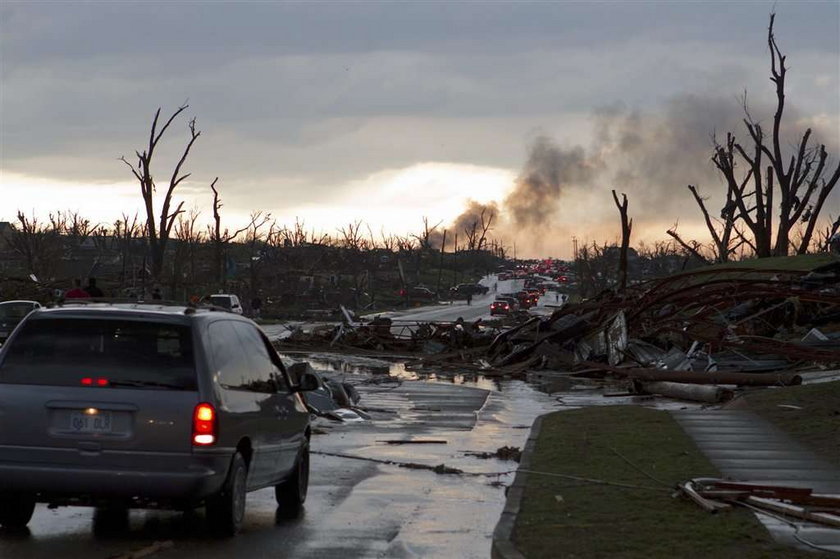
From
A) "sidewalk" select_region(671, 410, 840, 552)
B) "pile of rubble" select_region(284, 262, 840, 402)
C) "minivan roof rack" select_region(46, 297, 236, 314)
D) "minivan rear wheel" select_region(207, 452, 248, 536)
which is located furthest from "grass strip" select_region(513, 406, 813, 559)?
"pile of rubble" select_region(284, 262, 840, 402)

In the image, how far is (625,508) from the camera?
10695mm

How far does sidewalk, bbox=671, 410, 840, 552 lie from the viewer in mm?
9273

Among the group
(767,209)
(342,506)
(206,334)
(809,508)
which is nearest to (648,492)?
(809,508)

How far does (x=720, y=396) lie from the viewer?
23.6m

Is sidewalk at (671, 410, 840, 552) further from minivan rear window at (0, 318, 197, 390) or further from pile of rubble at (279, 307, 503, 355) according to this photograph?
pile of rubble at (279, 307, 503, 355)

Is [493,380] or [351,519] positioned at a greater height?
[351,519]

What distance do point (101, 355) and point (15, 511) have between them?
1498mm

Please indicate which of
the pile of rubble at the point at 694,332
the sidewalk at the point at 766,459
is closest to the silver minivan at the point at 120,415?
the sidewalk at the point at 766,459

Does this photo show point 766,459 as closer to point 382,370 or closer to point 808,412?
point 808,412

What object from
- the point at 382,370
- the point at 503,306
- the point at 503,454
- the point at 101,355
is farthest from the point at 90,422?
the point at 503,306

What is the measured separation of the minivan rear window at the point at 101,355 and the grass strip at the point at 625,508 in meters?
2.82

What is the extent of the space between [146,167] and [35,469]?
5612cm

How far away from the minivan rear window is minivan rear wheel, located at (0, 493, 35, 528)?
0.98 m

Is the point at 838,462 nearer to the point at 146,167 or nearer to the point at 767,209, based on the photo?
the point at 146,167
